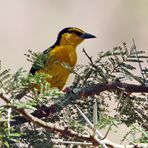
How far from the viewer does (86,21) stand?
10977 millimetres

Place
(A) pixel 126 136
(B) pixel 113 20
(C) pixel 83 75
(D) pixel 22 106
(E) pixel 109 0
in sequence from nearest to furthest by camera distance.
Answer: (D) pixel 22 106 → (A) pixel 126 136 → (C) pixel 83 75 → (B) pixel 113 20 → (E) pixel 109 0

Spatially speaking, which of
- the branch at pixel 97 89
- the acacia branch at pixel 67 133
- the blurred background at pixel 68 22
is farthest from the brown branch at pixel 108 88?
the blurred background at pixel 68 22

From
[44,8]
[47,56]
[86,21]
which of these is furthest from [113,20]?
[47,56]

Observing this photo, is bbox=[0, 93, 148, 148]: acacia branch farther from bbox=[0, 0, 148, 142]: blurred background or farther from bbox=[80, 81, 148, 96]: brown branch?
bbox=[0, 0, 148, 142]: blurred background

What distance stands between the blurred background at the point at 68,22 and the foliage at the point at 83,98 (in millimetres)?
7637

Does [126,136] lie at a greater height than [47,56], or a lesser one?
lesser

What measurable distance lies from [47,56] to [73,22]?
9.48 m

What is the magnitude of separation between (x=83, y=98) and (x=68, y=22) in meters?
9.25

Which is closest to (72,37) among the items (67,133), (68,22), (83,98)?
(83,98)

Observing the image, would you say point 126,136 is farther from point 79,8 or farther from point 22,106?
point 79,8

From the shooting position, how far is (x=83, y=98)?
1.50 m

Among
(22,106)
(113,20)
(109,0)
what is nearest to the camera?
(22,106)

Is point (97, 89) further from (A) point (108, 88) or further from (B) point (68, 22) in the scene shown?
(B) point (68, 22)

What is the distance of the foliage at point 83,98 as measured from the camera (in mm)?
1231
